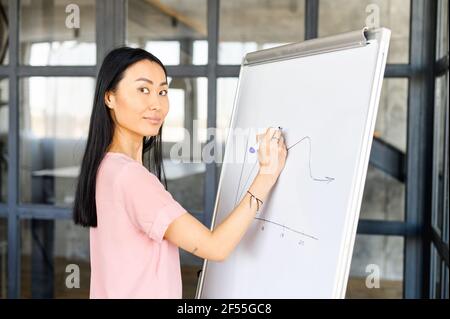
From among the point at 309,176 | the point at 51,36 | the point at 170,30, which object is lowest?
the point at 309,176

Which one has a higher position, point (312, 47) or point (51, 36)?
point (51, 36)

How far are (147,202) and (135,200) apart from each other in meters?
0.03

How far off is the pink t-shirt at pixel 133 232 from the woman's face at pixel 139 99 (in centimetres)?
10

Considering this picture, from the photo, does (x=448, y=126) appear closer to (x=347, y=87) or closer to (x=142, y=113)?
(x=347, y=87)

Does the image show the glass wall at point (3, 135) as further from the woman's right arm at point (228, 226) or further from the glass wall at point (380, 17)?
the woman's right arm at point (228, 226)

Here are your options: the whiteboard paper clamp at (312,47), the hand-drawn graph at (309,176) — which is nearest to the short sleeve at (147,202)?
the hand-drawn graph at (309,176)

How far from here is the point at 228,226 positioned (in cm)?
135

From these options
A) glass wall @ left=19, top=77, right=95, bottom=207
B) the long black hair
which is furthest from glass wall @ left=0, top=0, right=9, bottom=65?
the long black hair

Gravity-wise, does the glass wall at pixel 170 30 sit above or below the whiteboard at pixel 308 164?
above

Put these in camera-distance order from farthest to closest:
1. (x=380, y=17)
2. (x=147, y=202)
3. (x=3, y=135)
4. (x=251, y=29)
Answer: (x=251, y=29) < (x=3, y=135) < (x=380, y=17) < (x=147, y=202)

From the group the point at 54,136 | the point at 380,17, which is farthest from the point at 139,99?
the point at 54,136

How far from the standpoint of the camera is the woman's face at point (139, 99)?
140 centimetres

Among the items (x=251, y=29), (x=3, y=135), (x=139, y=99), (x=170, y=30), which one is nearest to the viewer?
(x=139, y=99)

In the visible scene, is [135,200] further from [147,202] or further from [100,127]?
[100,127]
